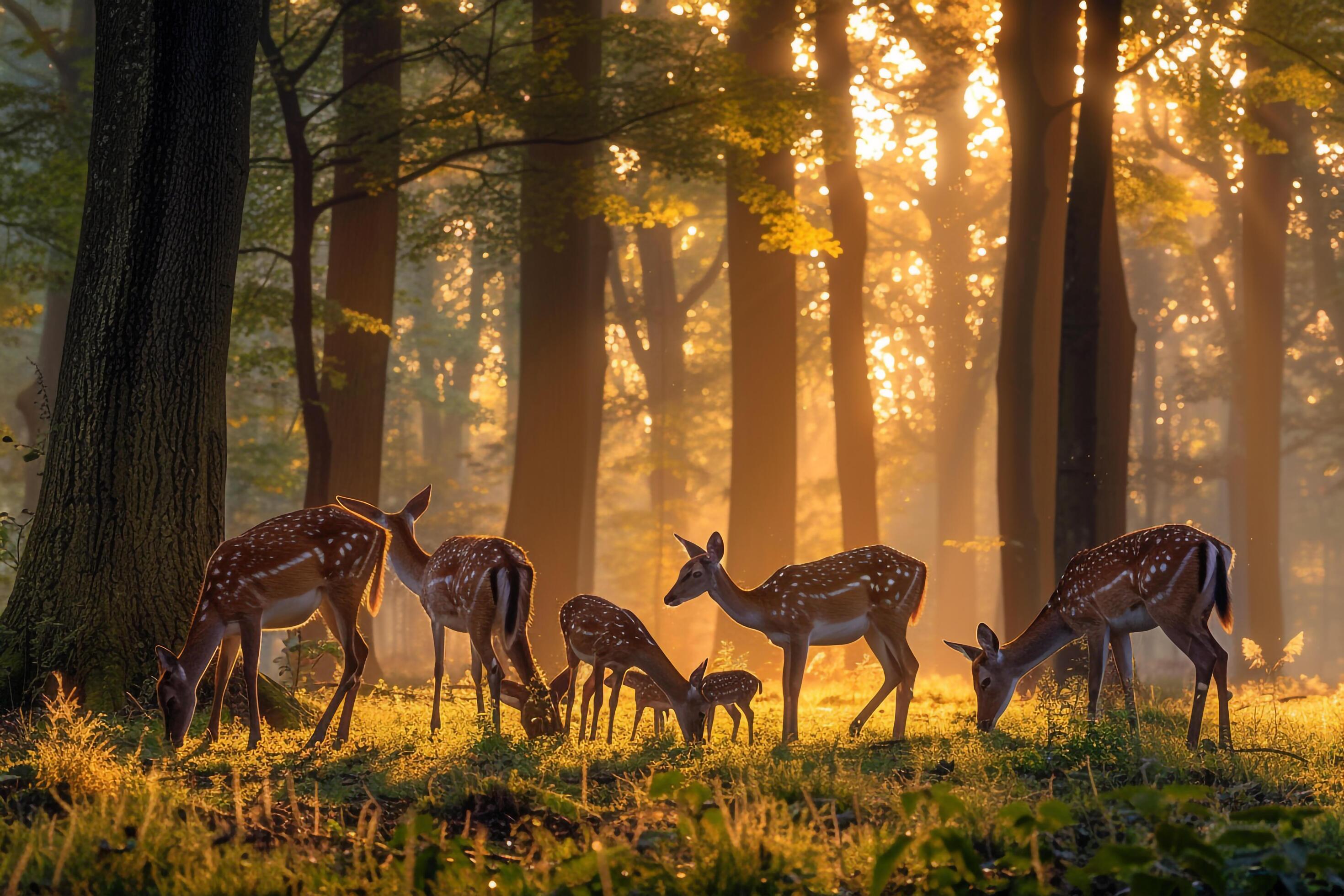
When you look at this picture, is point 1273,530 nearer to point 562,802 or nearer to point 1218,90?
point 1218,90

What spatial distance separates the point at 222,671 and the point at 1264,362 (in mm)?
25073

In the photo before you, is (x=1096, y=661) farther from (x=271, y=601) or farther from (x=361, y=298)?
(x=361, y=298)

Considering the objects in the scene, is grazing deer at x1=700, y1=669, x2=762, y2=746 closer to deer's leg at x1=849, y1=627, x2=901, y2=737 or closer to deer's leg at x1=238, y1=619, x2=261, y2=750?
deer's leg at x1=849, y1=627, x2=901, y2=737

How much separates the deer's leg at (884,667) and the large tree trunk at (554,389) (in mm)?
6648

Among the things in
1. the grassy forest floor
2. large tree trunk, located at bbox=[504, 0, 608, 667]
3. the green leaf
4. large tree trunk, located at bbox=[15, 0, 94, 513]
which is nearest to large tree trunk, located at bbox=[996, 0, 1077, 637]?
large tree trunk, located at bbox=[504, 0, 608, 667]

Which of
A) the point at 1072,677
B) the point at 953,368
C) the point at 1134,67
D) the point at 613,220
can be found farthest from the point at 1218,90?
the point at 953,368

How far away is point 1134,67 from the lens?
44.2 feet

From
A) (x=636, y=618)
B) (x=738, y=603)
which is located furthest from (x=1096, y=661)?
(x=636, y=618)

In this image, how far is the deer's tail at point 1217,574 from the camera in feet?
25.0

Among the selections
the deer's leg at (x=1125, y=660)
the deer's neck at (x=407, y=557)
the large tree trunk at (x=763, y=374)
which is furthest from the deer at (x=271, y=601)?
the large tree trunk at (x=763, y=374)

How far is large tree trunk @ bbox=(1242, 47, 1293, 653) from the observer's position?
25.2m

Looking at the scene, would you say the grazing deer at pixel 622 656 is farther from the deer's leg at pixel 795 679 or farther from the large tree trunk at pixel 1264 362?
the large tree trunk at pixel 1264 362

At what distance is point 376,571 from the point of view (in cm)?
802

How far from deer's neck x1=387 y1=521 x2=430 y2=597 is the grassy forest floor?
4.12 ft
